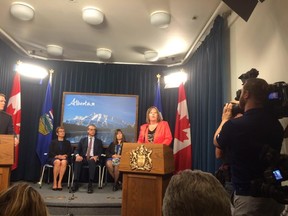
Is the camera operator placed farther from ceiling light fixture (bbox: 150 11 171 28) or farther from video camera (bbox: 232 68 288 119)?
ceiling light fixture (bbox: 150 11 171 28)

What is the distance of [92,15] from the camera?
3.60 m

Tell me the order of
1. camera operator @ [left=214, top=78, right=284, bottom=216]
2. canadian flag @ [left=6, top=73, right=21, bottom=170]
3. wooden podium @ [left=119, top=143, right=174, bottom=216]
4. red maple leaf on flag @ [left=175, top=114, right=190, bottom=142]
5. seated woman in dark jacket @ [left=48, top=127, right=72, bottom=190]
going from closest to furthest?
camera operator @ [left=214, top=78, right=284, bottom=216] → wooden podium @ [left=119, top=143, right=174, bottom=216] → seated woman in dark jacket @ [left=48, top=127, right=72, bottom=190] → red maple leaf on flag @ [left=175, top=114, right=190, bottom=142] → canadian flag @ [left=6, top=73, right=21, bottom=170]

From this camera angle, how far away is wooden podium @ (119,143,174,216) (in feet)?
9.32

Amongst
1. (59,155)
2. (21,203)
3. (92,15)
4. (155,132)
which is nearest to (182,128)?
Result: (155,132)

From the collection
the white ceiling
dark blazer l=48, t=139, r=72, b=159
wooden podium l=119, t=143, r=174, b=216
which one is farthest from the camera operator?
dark blazer l=48, t=139, r=72, b=159

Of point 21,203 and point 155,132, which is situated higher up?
point 155,132

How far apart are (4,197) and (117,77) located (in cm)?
520

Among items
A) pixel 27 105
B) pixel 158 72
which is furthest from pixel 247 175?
pixel 27 105

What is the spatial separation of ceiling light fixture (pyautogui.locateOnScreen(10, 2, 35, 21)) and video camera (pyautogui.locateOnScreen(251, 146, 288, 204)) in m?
3.51

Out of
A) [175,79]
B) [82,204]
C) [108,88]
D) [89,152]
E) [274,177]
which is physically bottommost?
[82,204]

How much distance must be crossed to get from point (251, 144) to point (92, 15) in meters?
2.90

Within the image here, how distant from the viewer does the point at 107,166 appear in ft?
15.8

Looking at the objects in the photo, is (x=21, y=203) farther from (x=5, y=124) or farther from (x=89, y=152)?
(x=89, y=152)

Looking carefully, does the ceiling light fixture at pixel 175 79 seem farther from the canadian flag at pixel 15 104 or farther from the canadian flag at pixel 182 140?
the canadian flag at pixel 15 104
